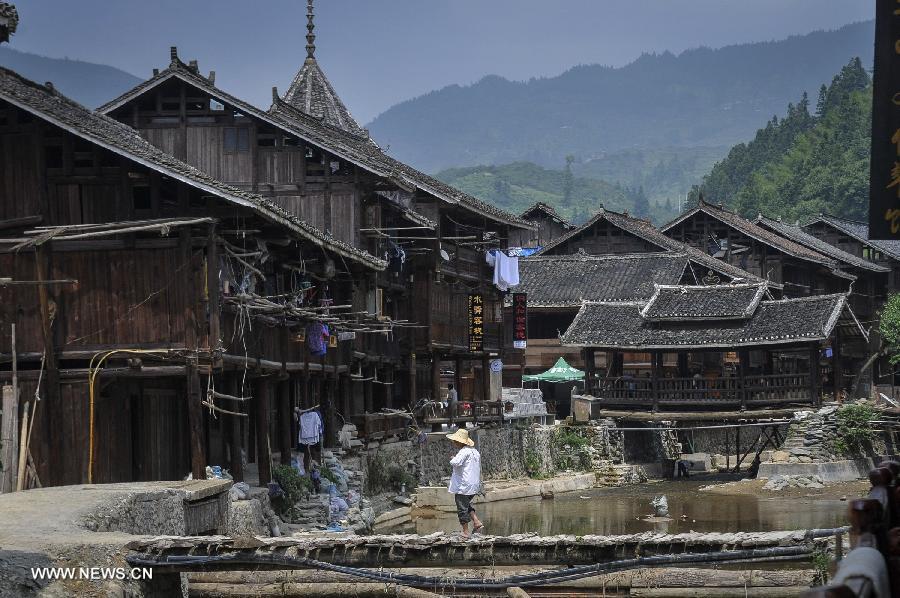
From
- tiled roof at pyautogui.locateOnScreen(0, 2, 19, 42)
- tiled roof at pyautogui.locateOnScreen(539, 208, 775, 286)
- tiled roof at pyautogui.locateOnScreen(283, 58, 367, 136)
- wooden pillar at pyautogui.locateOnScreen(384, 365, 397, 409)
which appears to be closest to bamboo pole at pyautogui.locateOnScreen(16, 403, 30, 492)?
tiled roof at pyautogui.locateOnScreen(0, 2, 19, 42)

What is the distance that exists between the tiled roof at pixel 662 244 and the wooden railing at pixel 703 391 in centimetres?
905

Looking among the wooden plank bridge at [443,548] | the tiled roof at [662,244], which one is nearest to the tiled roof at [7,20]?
the wooden plank bridge at [443,548]

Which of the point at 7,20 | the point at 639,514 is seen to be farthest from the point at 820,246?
the point at 7,20

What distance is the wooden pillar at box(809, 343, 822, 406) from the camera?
3966cm

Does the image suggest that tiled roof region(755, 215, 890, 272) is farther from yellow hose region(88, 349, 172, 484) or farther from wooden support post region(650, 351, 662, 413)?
yellow hose region(88, 349, 172, 484)

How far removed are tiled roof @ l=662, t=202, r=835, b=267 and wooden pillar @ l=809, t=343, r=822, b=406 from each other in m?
16.9

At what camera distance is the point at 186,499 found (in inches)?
613

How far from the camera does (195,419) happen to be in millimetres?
19266

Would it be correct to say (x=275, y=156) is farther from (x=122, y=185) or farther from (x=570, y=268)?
(x=570, y=268)

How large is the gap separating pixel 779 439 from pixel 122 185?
1229 inches

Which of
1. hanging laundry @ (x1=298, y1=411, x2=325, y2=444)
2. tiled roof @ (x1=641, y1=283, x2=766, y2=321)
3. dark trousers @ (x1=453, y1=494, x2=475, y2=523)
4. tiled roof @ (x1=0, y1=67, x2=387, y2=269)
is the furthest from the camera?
tiled roof @ (x1=641, y1=283, x2=766, y2=321)

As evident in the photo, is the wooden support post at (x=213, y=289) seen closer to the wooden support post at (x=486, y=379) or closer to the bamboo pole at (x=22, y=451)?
the bamboo pole at (x=22, y=451)

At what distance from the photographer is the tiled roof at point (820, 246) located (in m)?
62.2

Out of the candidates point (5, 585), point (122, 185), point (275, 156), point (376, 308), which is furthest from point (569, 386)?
point (5, 585)
